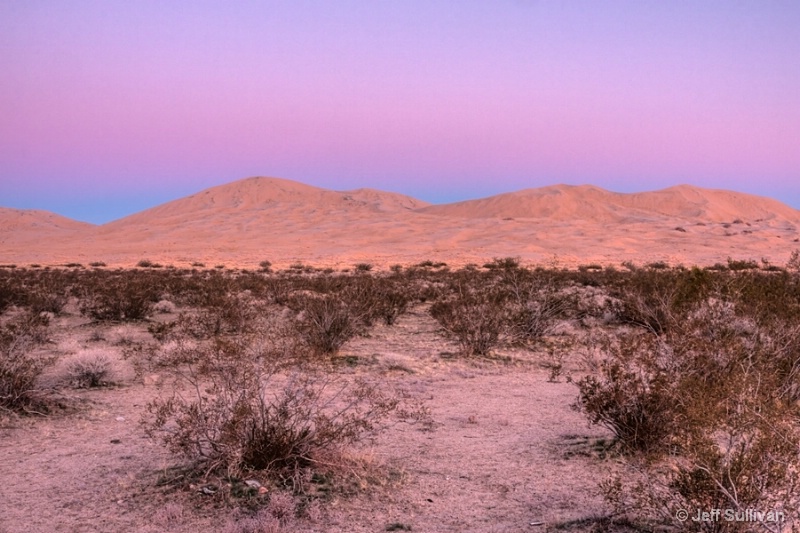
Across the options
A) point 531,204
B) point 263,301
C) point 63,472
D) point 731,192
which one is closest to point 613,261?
point 263,301

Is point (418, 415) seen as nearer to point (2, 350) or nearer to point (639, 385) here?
point (639, 385)

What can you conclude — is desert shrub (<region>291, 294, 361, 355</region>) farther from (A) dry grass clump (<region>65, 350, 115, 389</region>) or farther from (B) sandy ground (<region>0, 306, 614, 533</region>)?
(A) dry grass clump (<region>65, 350, 115, 389</region>)

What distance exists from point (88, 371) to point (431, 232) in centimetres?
6241

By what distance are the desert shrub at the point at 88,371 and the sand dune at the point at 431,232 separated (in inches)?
1365

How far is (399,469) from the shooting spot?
5523mm

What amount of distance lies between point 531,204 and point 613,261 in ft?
174

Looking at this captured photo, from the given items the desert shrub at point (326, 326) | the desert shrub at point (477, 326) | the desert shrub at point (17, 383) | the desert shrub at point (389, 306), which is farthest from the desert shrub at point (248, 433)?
the desert shrub at point (389, 306)

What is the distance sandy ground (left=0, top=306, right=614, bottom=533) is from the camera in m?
4.51

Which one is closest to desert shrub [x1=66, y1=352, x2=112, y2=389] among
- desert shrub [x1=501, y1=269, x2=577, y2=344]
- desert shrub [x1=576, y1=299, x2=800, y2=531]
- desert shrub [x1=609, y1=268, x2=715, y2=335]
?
desert shrub [x1=576, y1=299, x2=800, y2=531]

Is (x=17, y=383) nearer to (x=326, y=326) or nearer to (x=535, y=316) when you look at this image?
(x=326, y=326)

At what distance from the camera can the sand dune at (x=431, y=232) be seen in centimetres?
5125

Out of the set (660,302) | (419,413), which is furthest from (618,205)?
(419,413)

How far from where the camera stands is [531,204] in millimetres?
96562

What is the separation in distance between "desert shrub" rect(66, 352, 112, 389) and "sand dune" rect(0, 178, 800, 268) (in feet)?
114
